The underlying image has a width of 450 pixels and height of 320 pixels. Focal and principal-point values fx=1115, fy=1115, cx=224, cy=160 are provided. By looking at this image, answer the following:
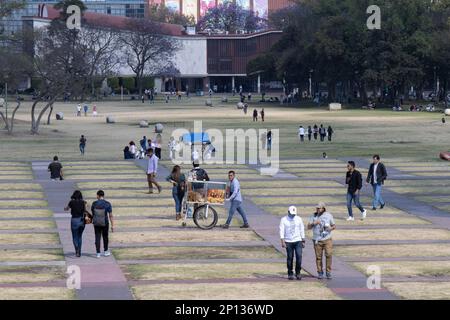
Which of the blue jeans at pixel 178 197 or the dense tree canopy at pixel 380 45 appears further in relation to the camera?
the dense tree canopy at pixel 380 45

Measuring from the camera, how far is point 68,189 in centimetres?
3744

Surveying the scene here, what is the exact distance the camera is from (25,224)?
94.1ft

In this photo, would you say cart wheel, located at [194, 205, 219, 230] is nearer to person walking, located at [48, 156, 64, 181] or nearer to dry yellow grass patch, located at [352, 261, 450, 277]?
dry yellow grass patch, located at [352, 261, 450, 277]

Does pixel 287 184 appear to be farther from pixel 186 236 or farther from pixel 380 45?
pixel 380 45

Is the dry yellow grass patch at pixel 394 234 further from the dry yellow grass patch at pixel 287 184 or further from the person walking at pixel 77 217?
the dry yellow grass patch at pixel 287 184

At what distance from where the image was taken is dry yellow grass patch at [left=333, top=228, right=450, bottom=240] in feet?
86.8

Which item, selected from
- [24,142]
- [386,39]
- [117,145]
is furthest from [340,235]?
[386,39]

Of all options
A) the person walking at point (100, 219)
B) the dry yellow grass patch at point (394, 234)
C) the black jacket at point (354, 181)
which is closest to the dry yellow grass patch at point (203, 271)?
the person walking at point (100, 219)

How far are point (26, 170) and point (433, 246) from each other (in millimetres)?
23996

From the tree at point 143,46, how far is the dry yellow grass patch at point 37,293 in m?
128

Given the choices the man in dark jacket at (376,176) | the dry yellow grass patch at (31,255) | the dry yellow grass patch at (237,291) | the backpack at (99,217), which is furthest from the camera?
the man in dark jacket at (376,176)

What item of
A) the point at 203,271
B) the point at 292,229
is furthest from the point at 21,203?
the point at 292,229

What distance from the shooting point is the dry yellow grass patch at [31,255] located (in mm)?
23348
